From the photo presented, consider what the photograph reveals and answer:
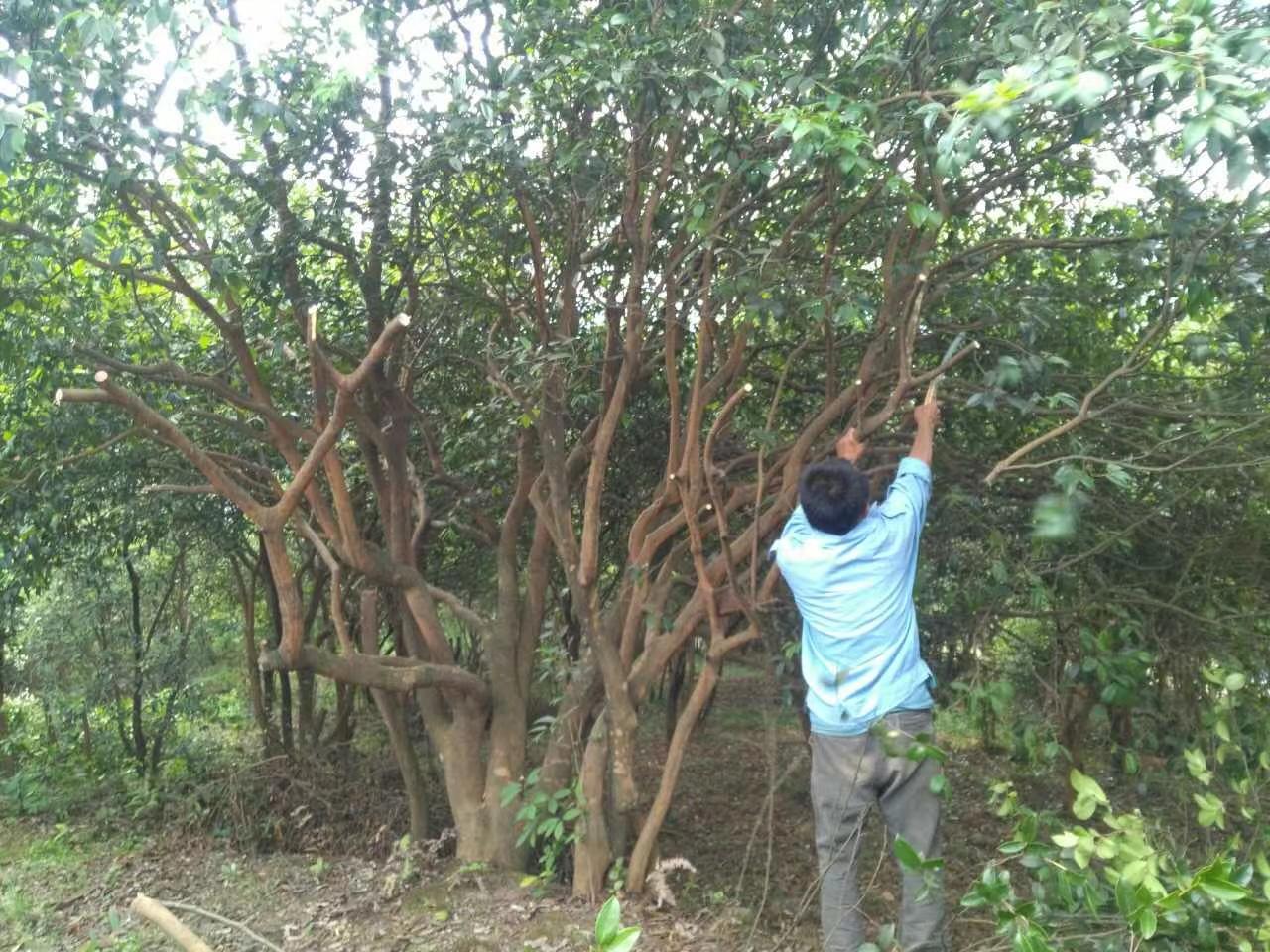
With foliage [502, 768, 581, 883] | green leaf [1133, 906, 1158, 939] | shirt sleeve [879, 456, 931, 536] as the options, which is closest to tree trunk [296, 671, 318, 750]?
foliage [502, 768, 581, 883]

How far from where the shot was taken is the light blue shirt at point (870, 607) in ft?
11.5

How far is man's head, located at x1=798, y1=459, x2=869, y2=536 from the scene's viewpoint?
11.5ft

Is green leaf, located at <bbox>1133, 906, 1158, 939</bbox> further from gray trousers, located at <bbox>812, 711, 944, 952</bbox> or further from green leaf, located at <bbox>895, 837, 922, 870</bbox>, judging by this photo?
gray trousers, located at <bbox>812, 711, 944, 952</bbox>

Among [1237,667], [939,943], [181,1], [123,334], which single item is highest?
[181,1]

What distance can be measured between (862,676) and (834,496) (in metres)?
0.65

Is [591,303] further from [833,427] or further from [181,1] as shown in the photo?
[181,1]

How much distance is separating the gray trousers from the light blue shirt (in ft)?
0.25

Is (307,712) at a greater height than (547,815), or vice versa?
(307,712)

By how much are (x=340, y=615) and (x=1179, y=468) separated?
371 centimetres

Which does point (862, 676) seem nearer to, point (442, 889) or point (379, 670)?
point (379, 670)

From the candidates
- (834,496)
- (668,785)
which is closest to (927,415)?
(834,496)

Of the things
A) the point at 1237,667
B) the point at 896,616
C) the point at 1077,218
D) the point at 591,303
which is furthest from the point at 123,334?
the point at 1237,667

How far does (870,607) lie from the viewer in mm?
3535

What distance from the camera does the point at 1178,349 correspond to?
437 centimetres
